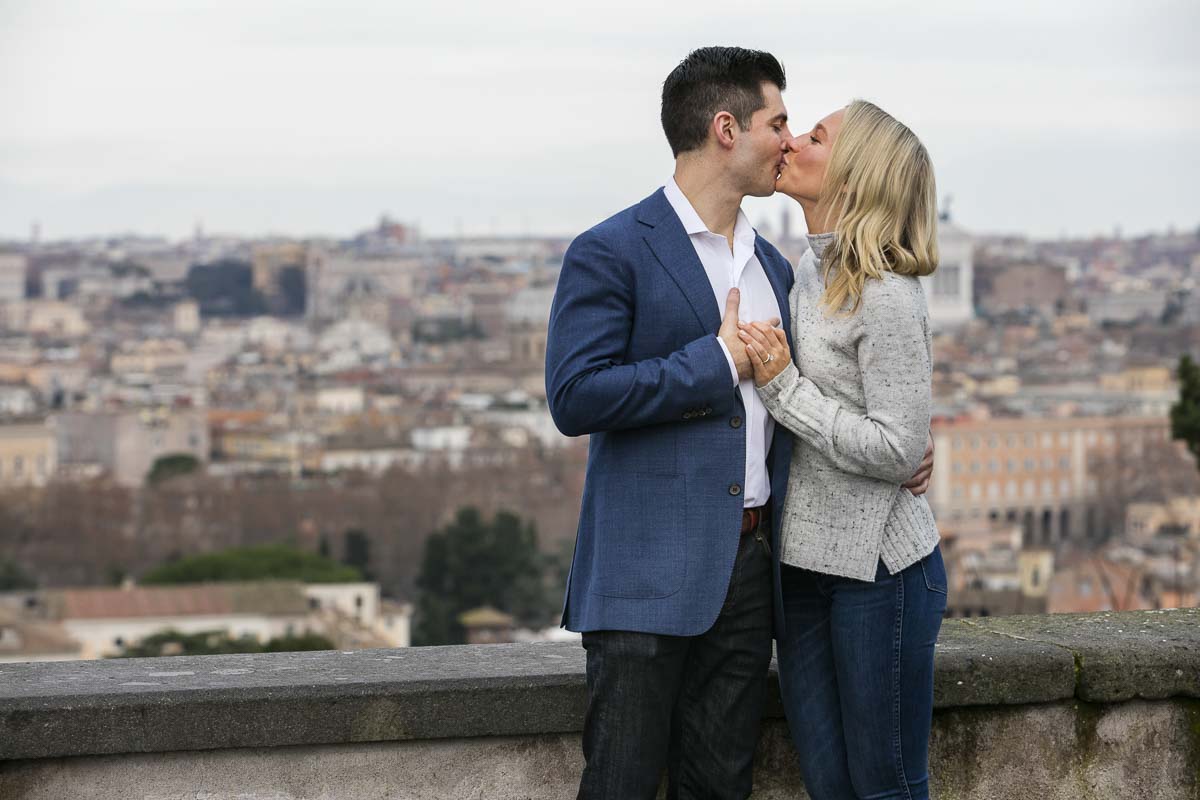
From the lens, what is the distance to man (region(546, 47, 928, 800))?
184 centimetres

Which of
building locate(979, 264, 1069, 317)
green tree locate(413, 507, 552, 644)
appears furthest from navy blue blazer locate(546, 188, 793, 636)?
building locate(979, 264, 1069, 317)

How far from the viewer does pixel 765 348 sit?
6.06ft

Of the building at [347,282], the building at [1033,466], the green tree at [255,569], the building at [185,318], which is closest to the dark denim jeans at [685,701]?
the green tree at [255,569]

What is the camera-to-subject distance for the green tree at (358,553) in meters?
33.7

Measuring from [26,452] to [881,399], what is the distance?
50516 mm

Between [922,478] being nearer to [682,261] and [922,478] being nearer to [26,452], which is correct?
[682,261]

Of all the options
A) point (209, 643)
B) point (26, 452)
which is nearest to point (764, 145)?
point (209, 643)

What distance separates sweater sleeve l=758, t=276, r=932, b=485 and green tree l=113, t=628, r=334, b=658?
770 inches

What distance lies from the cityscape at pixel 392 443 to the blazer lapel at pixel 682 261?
954 cm

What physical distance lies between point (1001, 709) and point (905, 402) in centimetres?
47

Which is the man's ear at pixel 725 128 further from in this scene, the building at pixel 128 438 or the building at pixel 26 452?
the building at pixel 128 438

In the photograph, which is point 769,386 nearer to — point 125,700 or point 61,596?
point 125,700

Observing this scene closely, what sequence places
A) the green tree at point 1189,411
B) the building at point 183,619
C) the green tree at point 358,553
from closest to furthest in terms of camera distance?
the green tree at point 1189,411 → the building at point 183,619 → the green tree at point 358,553

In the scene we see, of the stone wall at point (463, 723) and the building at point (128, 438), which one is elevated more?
the stone wall at point (463, 723)
